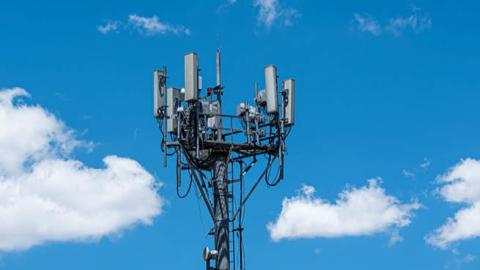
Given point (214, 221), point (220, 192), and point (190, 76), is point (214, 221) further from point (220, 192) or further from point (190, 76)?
point (190, 76)

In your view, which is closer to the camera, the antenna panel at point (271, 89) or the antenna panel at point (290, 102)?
the antenna panel at point (271, 89)

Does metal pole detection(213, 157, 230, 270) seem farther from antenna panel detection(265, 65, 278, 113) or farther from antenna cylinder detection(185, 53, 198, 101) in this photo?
antenna cylinder detection(185, 53, 198, 101)

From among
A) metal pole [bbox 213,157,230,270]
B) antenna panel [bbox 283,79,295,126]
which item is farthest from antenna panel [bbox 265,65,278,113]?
metal pole [bbox 213,157,230,270]

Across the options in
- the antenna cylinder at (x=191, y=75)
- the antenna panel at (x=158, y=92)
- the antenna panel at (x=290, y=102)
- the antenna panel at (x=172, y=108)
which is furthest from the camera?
the antenna panel at (x=290, y=102)

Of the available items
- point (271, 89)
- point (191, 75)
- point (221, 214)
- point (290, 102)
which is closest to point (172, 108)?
point (191, 75)

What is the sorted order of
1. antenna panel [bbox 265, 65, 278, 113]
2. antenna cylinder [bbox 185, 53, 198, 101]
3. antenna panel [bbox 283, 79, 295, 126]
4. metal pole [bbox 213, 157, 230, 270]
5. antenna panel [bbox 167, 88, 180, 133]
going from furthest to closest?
1. antenna panel [bbox 283, 79, 295, 126]
2. antenna panel [bbox 265, 65, 278, 113]
3. antenna panel [bbox 167, 88, 180, 133]
4. metal pole [bbox 213, 157, 230, 270]
5. antenna cylinder [bbox 185, 53, 198, 101]

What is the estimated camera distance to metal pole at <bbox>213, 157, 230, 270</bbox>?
4634 centimetres

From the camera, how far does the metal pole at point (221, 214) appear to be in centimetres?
4634

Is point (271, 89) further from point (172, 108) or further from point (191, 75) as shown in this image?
point (172, 108)

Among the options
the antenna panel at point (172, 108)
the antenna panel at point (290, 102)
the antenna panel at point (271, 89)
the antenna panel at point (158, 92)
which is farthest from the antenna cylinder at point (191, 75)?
the antenna panel at point (290, 102)

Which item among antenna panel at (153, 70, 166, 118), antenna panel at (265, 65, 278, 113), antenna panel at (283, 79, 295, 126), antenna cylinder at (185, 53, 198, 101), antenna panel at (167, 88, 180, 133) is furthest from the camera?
antenna panel at (283, 79, 295, 126)

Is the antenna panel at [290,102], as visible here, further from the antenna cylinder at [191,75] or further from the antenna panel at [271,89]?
the antenna cylinder at [191,75]

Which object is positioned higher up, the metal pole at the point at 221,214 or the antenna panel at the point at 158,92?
the antenna panel at the point at 158,92

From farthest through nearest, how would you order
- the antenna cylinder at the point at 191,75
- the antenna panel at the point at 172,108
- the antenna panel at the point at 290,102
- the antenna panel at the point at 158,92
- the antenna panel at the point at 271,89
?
the antenna panel at the point at 290,102, the antenna panel at the point at 271,89, the antenna panel at the point at 172,108, the antenna panel at the point at 158,92, the antenna cylinder at the point at 191,75
